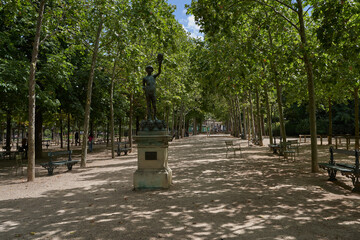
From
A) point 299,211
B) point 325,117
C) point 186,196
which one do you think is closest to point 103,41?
point 186,196

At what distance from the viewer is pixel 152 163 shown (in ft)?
25.5

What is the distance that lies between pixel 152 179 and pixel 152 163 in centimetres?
48

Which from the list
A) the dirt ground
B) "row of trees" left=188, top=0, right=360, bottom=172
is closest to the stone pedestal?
the dirt ground

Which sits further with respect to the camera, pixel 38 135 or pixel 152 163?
pixel 38 135

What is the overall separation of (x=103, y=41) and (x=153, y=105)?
813cm

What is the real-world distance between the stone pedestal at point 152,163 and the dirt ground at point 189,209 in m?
0.37

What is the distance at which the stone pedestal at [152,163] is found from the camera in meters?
7.69

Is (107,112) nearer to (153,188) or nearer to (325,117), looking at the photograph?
(153,188)

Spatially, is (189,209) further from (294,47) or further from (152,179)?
(294,47)

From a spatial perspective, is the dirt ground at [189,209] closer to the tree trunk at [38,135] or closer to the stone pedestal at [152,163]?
the stone pedestal at [152,163]

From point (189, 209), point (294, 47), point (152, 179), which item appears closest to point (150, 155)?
point (152, 179)

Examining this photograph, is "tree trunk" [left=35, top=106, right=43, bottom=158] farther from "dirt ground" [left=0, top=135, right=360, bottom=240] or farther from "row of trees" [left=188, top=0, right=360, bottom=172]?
"row of trees" [left=188, top=0, right=360, bottom=172]

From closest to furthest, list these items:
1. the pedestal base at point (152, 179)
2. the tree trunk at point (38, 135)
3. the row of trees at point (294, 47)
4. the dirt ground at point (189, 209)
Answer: the dirt ground at point (189, 209) → the row of trees at point (294, 47) → the pedestal base at point (152, 179) → the tree trunk at point (38, 135)

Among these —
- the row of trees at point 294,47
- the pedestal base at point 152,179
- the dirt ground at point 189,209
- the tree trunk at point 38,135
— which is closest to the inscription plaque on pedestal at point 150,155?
the pedestal base at point 152,179
